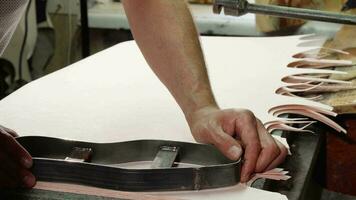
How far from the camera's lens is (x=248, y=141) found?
0.85 meters

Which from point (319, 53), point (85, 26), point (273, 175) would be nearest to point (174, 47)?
→ point (273, 175)

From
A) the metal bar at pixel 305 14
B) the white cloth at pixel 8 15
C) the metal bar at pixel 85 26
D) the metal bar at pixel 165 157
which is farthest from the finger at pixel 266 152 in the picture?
the metal bar at pixel 85 26

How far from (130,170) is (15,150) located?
0.18 meters

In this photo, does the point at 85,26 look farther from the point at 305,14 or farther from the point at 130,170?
the point at 130,170

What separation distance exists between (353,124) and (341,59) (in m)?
0.28

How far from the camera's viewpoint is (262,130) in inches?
34.8

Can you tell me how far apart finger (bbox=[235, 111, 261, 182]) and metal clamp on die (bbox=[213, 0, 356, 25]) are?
0.22 m

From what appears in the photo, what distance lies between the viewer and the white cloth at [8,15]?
0.94 m

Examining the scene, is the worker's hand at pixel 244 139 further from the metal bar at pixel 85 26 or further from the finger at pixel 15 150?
the metal bar at pixel 85 26

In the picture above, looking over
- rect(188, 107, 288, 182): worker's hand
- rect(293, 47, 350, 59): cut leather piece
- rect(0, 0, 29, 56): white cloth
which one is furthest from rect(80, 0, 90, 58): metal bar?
rect(188, 107, 288, 182): worker's hand

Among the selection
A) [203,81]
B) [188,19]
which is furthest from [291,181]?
[188,19]

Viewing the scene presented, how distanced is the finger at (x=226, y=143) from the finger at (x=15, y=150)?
0.28m

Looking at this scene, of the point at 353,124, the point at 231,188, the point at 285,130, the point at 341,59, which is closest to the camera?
the point at 231,188

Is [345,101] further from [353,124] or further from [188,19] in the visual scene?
[188,19]
